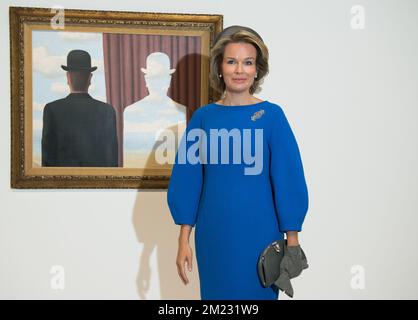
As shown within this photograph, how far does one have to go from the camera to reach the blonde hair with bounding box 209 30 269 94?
1.76m

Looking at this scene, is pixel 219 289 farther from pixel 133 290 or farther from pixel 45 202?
pixel 45 202

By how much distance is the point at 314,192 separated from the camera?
237 cm

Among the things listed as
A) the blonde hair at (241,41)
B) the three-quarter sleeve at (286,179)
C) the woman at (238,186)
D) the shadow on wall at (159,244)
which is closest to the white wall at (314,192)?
the shadow on wall at (159,244)

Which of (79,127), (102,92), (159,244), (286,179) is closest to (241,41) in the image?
(286,179)

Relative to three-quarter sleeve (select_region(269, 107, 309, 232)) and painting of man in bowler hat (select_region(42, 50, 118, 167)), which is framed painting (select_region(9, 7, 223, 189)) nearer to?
painting of man in bowler hat (select_region(42, 50, 118, 167))

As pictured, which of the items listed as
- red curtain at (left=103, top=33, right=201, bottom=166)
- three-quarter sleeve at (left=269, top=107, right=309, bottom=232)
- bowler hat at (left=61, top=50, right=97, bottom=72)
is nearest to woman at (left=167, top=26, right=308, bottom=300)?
three-quarter sleeve at (left=269, top=107, right=309, bottom=232)

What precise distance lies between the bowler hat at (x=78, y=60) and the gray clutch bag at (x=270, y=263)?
113 cm

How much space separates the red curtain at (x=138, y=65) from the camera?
224 cm

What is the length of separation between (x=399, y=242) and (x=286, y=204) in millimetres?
1025

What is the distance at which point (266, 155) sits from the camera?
172 centimetres

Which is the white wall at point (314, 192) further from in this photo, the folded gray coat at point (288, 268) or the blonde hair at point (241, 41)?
the folded gray coat at point (288, 268)

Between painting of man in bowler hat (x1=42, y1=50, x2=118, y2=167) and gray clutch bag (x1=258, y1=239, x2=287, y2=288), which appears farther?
painting of man in bowler hat (x1=42, y1=50, x2=118, y2=167)

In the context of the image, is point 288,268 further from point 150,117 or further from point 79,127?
point 79,127

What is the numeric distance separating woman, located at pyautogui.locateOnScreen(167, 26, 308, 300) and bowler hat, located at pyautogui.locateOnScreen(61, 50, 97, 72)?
27.1 inches
